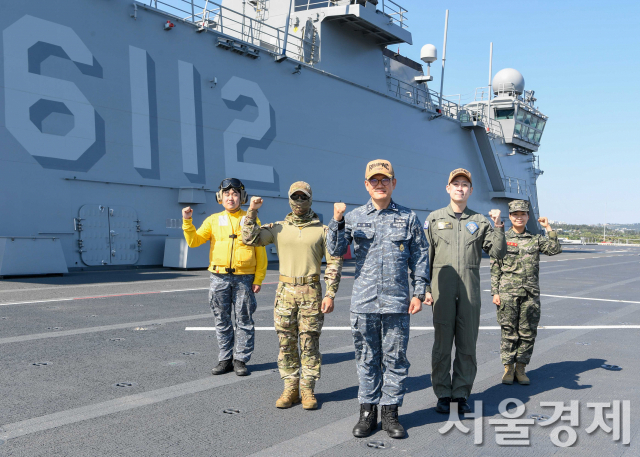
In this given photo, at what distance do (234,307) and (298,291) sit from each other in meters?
1.16

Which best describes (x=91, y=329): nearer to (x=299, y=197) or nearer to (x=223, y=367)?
(x=223, y=367)

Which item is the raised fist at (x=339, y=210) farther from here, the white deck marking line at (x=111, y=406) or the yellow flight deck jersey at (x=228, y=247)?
the white deck marking line at (x=111, y=406)

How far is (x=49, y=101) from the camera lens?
1272 cm

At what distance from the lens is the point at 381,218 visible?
3693 millimetres

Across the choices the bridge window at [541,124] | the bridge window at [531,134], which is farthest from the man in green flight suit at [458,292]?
the bridge window at [541,124]

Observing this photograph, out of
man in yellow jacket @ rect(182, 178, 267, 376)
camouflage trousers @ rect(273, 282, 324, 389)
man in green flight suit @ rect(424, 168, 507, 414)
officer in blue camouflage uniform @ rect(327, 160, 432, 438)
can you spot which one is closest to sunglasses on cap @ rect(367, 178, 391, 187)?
officer in blue camouflage uniform @ rect(327, 160, 432, 438)

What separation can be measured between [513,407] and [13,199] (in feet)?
39.3

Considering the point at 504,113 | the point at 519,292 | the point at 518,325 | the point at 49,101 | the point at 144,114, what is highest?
the point at 504,113

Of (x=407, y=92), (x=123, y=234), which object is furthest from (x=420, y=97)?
(x=123, y=234)

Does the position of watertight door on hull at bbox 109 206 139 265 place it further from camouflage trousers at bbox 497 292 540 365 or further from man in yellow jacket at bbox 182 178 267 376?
camouflage trousers at bbox 497 292 540 365

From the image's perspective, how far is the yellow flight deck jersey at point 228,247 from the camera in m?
4.88

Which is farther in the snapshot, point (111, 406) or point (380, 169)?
point (111, 406)

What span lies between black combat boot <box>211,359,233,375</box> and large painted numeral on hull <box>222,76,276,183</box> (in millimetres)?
12223

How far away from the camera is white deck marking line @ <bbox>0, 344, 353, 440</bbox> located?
Answer: 10.9 ft
